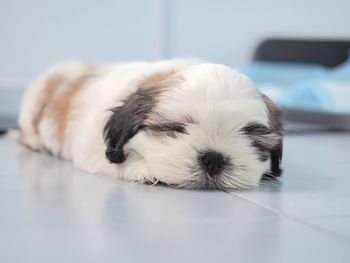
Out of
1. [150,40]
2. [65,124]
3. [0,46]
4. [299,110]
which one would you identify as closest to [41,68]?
[0,46]

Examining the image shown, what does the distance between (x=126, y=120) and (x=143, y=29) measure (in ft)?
14.4

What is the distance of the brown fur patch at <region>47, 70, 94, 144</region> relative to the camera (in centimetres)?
270

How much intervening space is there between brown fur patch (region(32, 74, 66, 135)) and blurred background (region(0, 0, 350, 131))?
2.22m

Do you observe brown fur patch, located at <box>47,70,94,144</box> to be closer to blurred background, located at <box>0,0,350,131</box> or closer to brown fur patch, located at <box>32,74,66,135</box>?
brown fur patch, located at <box>32,74,66,135</box>

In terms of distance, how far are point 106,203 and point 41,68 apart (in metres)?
4.42

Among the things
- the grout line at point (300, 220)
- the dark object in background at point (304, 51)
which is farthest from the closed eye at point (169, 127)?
the dark object in background at point (304, 51)

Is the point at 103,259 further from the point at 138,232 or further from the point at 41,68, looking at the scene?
the point at 41,68

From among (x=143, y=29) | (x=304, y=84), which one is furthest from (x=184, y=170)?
(x=143, y=29)

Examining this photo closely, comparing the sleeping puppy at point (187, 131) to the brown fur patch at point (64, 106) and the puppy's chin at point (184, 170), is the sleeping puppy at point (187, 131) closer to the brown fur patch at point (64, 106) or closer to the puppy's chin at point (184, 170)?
the puppy's chin at point (184, 170)

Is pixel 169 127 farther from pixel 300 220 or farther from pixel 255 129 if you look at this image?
pixel 300 220

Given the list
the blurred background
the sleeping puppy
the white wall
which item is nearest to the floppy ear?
the sleeping puppy

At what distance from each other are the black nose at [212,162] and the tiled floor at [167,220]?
0.24 ft

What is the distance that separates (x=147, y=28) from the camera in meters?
6.32

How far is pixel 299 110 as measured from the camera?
4938 millimetres
